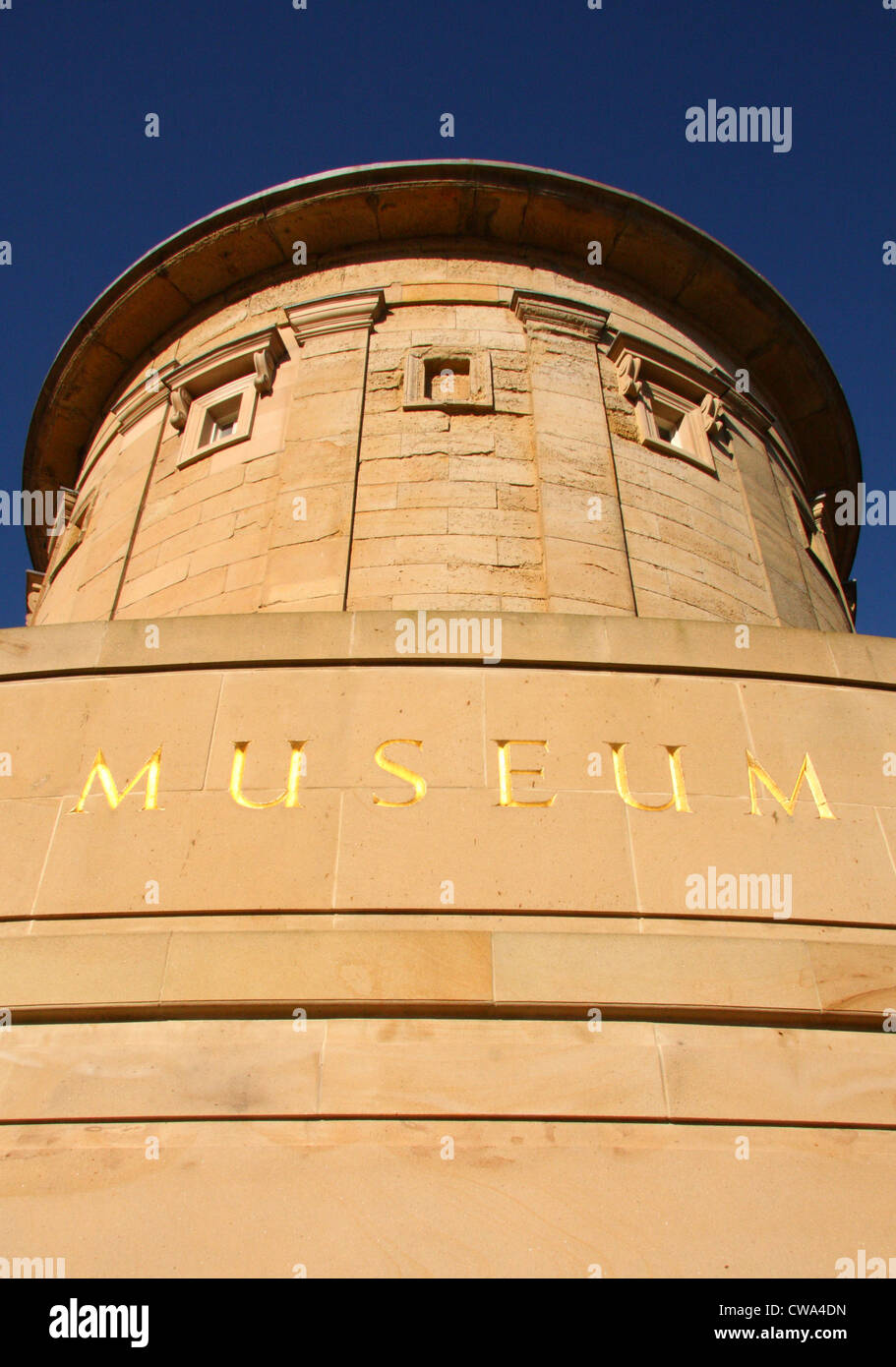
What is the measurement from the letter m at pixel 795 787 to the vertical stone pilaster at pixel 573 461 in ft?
10.5

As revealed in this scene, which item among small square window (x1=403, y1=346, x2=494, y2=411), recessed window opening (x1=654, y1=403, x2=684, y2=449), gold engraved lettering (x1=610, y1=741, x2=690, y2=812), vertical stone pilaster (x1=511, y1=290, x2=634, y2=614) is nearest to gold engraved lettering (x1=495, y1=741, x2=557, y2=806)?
gold engraved lettering (x1=610, y1=741, x2=690, y2=812)

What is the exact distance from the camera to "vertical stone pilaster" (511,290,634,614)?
1011 cm

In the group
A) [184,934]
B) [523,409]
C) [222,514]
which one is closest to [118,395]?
[222,514]

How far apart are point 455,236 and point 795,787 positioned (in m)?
10.4

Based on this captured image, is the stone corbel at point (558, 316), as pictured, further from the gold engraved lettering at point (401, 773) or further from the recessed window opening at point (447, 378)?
the gold engraved lettering at point (401, 773)

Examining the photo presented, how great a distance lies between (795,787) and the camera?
6.89 m

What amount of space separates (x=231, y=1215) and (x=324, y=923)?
169cm

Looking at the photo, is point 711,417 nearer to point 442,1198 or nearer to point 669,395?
point 669,395

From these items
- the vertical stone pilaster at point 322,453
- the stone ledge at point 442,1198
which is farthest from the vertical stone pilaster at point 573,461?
the stone ledge at point 442,1198

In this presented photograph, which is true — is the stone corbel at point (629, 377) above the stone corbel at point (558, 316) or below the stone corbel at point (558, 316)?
below

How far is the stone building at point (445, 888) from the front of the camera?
4922mm

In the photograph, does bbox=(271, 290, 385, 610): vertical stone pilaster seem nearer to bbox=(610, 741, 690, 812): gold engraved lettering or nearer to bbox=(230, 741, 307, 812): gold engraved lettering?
bbox=(230, 741, 307, 812): gold engraved lettering

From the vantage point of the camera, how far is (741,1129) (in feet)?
17.2
